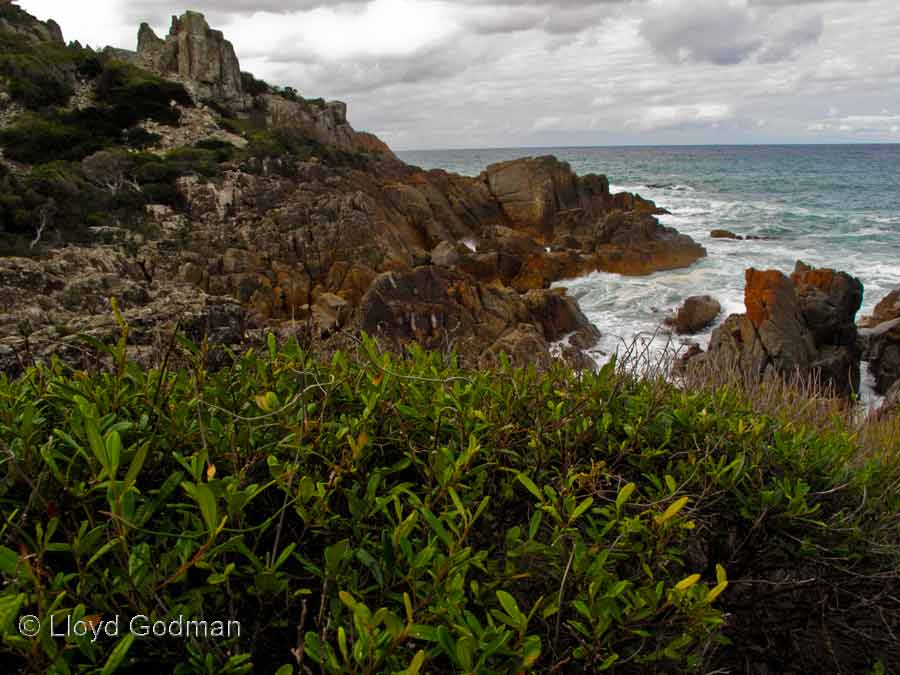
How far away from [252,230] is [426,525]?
62.9 ft

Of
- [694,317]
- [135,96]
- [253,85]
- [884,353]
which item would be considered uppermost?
[253,85]

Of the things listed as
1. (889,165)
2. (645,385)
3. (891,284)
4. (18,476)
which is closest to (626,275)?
(891,284)

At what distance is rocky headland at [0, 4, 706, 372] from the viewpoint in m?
9.73

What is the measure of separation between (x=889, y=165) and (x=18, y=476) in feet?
432

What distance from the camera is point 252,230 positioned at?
19.1 m

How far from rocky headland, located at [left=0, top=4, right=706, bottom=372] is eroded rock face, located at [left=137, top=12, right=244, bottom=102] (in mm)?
137

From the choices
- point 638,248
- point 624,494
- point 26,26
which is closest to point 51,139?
point 26,26

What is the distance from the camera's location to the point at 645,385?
263 cm

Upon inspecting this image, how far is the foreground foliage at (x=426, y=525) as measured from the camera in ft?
3.93

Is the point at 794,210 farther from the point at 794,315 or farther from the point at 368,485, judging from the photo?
the point at 368,485

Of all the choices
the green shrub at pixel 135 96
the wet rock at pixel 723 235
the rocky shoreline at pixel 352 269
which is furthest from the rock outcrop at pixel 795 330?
the green shrub at pixel 135 96

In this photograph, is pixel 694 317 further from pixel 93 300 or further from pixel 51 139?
pixel 51 139

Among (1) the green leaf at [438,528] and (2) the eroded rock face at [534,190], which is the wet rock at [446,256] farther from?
(1) the green leaf at [438,528]

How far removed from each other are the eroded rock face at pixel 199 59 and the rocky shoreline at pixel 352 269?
509 cm
